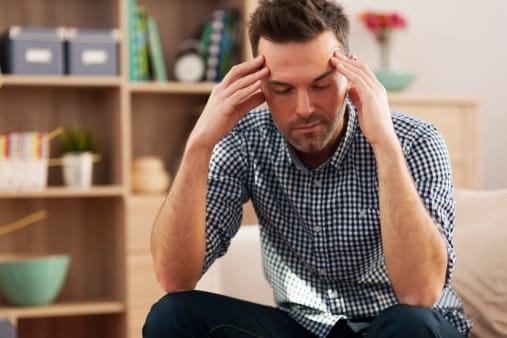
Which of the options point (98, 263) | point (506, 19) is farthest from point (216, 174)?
point (506, 19)

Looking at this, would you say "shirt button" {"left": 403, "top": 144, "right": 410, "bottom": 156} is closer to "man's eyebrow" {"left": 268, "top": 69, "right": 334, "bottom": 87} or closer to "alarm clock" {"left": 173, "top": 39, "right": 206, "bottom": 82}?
"man's eyebrow" {"left": 268, "top": 69, "right": 334, "bottom": 87}

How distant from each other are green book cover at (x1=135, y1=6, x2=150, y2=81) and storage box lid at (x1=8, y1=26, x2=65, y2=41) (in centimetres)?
29

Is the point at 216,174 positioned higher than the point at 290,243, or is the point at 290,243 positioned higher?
the point at 216,174

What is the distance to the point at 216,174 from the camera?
1.97 m

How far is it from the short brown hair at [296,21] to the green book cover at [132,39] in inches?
63.7

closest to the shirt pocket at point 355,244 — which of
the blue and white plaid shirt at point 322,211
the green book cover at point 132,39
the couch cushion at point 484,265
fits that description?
the blue and white plaid shirt at point 322,211

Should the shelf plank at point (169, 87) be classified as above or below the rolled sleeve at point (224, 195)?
above

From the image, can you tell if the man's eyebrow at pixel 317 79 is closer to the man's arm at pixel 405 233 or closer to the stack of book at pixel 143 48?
the man's arm at pixel 405 233

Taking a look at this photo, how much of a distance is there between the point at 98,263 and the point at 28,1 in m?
1.06


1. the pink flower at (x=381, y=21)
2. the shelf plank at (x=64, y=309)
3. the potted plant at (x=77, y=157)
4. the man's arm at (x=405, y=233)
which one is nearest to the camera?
the man's arm at (x=405, y=233)

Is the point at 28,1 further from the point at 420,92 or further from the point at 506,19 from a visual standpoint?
the point at 506,19

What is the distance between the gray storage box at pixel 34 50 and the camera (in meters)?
3.29

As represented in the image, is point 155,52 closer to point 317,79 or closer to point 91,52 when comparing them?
point 91,52

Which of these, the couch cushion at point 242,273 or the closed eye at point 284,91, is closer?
the closed eye at point 284,91
